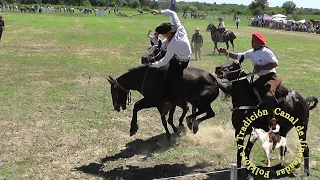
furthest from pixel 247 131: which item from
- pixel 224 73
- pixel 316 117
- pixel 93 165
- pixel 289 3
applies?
pixel 289 3

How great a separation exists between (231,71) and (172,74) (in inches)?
54.6

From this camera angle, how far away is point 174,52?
6910mm

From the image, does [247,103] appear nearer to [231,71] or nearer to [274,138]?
→ [231,71]

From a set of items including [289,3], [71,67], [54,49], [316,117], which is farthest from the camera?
[289,3]

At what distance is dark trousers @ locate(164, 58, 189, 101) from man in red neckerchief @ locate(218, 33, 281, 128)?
1.42 meters

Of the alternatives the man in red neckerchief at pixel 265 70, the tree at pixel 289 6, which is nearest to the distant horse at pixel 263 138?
the man in red neckerchief at pixel 265 70

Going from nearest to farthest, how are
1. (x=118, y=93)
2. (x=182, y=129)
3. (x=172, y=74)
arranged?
(x=172, y=74) < (x=118, y=93) < (x=182, y=129)

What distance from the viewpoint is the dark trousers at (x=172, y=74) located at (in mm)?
7066

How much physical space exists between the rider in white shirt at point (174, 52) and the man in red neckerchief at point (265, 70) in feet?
4.30

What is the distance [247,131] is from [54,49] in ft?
61.5

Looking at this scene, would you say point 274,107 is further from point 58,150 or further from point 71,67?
point 71,67

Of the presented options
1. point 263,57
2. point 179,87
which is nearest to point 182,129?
point 179,87

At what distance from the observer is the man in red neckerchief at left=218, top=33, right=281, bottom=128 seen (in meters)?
5.95

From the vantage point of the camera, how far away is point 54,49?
23.0m
